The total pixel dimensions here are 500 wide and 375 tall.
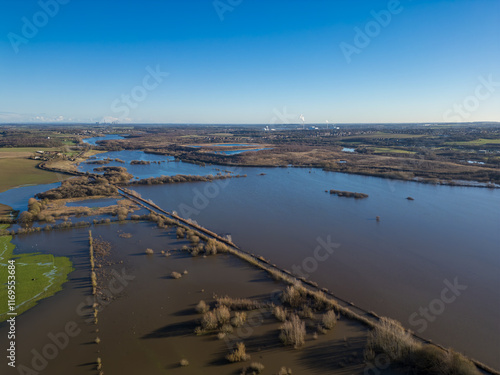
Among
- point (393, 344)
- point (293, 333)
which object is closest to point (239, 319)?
point (293, 333)

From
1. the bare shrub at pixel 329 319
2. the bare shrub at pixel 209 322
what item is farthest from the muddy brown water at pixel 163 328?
the bare shrub at pixel 209 322

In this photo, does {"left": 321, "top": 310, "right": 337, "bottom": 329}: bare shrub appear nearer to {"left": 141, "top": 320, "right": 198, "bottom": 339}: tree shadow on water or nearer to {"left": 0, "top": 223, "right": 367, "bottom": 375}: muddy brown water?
{"left": 0, "top": 223, "right": 367, "bottom": 375}: muddy brown water

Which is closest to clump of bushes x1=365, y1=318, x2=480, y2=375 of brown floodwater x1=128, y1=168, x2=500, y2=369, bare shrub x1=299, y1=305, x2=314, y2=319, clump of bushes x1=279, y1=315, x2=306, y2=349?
brown floodwater x1=128, y1=168, x2=500, y2=369

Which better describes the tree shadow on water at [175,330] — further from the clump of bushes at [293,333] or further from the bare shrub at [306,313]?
the bare shrub at [306,313]

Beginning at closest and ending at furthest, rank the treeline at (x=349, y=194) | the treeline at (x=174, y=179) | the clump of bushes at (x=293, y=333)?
the clump of bushes at (x=293, y=333)
the treeline at (x=349, y=194)
the treeline at (x=174, y=179)

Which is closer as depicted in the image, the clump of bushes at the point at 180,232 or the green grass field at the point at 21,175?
the clump of bushes at the point at 180,232
